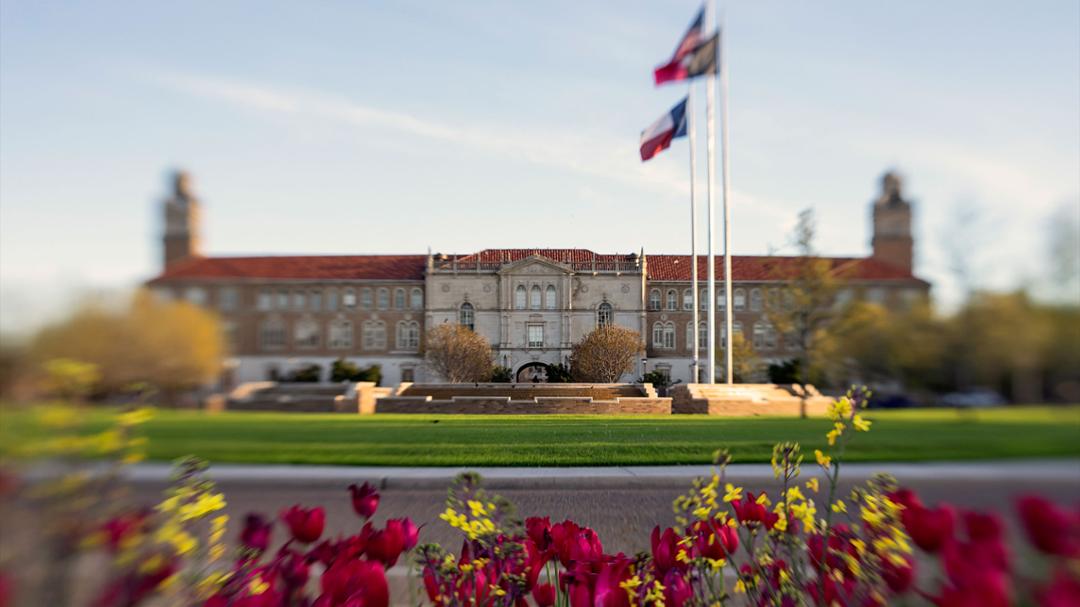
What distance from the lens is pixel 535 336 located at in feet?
7.05

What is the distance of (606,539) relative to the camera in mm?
4129

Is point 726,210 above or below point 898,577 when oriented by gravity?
above

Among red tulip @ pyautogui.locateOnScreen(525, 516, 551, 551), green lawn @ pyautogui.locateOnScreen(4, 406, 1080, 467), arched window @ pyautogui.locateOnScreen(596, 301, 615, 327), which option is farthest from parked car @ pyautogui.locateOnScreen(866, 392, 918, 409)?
red tulip @ pyautogui.locateOnScreen(525, 516, 551, 551)

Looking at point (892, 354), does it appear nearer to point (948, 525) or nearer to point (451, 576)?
point (948, 525)

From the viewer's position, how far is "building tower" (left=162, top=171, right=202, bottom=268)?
145cm

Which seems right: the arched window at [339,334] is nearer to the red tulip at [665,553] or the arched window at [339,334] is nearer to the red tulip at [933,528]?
the red tulip at [665,553]

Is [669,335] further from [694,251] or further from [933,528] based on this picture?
[933,528]

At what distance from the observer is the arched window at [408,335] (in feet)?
6.85

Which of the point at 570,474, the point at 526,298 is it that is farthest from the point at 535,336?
the point at 570,474

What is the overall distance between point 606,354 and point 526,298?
0.32m

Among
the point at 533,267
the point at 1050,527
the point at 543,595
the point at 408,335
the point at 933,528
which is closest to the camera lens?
the point at 1050,527

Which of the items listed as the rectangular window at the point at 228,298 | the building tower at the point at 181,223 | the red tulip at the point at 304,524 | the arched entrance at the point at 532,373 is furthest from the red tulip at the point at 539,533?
the building tower at the point at 181,223

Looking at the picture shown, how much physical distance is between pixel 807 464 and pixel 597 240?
1.86 meters

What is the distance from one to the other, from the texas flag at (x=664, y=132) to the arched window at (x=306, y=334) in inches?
47.8
